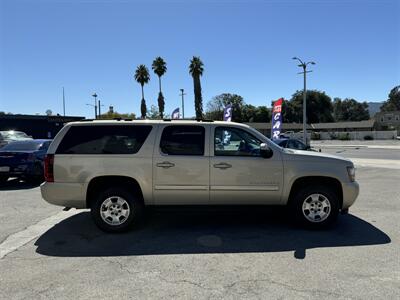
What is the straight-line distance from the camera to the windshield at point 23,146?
11859mm

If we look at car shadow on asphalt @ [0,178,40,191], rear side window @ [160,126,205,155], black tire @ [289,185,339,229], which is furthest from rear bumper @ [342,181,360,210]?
car shadow on asphalt @ [0,178,40,191]

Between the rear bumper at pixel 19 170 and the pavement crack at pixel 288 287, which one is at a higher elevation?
the rear bumper at pixel 19 170

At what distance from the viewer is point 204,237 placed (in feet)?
19.4

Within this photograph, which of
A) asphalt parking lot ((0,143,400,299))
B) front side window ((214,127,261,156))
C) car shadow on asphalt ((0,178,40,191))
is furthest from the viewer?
car shadow on asphalt ((0,178,40,191))

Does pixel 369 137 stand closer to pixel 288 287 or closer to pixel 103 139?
pixel 103 139

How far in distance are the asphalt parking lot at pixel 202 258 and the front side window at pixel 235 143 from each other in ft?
3.30

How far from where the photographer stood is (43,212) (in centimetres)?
788

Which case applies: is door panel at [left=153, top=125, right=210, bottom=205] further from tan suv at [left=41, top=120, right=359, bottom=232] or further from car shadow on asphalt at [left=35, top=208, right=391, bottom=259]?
car shadow on asphalt at [left=35, top=208, right=391, bottom=259]

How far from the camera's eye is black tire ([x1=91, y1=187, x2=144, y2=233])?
6074mm

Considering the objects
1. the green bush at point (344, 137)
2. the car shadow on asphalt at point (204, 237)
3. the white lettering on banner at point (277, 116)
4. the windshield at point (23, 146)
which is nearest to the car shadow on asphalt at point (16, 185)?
the windshield at point (23, 146)

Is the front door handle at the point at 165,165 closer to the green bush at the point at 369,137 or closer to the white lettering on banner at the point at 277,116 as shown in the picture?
the white lettering on banner at the point at 277,116

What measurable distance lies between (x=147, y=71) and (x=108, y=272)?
62.1 m

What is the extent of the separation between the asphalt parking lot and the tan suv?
0.42 meters

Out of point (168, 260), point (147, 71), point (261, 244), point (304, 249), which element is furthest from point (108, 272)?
point (147, 71)
